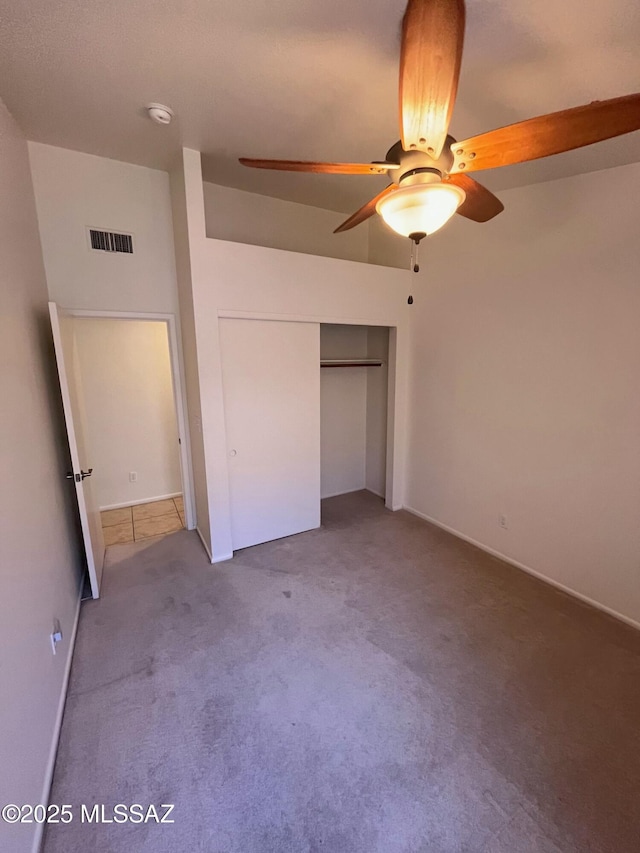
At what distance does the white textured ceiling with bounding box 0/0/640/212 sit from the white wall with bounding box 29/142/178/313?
9.0 inches

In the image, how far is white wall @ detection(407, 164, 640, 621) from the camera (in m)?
2.31

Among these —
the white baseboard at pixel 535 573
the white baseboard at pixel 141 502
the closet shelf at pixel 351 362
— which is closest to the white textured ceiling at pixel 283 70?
the closet shelf at pixel 351 362

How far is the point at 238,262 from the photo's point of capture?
9.10 ft

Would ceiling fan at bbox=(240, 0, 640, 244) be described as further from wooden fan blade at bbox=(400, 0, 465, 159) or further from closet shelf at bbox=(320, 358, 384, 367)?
closet shelf at bbox=(320, 358, 384, 367)

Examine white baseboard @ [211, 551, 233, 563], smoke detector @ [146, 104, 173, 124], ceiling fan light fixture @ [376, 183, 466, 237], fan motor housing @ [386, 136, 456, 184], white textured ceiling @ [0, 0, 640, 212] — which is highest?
smoke detector @ [146, 104, 173, 124]

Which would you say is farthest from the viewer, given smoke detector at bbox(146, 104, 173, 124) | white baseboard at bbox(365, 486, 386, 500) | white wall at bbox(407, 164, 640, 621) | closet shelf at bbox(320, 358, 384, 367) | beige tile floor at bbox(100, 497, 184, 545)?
white baseboard at bbox(365, 486, 386, 500)

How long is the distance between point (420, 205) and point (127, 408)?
388 centimetres

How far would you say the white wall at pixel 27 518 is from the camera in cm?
126

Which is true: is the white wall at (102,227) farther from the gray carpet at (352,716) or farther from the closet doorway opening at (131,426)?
the gray carpet at (352,716)

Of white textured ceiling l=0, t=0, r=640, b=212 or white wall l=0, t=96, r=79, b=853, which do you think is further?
white textured ceiling l=0, t=0, r=640, b=212

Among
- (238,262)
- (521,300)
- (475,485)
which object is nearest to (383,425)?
(475,485)

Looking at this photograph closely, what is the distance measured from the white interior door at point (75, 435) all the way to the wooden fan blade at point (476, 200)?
239cm

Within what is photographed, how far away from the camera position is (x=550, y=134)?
4.01 ft

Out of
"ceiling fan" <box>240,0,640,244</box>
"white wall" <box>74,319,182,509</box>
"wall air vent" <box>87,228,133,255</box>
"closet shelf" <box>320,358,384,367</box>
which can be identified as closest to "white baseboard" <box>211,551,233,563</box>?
"white wall" <box>74,319,182,509</box>
